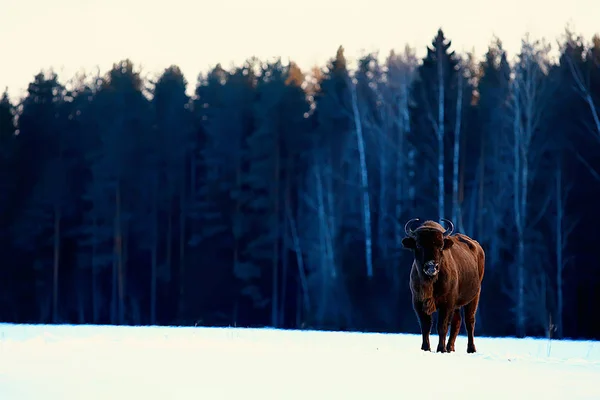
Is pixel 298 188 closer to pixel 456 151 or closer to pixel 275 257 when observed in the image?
pixel 275 257

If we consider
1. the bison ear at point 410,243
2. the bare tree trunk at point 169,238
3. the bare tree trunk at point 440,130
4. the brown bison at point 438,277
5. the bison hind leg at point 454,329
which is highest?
the bare tree trunk at point 440,130

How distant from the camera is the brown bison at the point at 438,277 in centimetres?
1129

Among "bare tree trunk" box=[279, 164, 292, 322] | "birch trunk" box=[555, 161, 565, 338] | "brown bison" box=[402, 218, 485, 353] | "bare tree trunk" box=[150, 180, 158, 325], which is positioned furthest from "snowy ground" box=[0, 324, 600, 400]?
"bare tree trunk" box=[150, 180, 158, 325]

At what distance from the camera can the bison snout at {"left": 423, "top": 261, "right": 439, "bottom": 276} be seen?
1101 centimetres

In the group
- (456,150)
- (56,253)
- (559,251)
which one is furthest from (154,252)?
(559,251)

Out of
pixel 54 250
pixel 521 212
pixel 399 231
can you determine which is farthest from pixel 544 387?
pixel 54 250

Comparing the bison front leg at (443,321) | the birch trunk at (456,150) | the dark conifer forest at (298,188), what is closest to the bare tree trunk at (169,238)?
the dark conifer forest at (298,188)

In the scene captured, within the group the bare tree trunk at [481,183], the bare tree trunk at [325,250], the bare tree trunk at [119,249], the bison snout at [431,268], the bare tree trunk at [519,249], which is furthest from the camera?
the bare tree trunk at [119,249]

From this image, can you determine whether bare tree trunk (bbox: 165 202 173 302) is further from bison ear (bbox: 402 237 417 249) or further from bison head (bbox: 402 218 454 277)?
bison head (bbox: 402 218 454 277)

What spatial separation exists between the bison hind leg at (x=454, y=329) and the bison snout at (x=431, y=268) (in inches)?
54.9

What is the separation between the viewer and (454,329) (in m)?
12.7

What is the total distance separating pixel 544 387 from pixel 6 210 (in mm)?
42892

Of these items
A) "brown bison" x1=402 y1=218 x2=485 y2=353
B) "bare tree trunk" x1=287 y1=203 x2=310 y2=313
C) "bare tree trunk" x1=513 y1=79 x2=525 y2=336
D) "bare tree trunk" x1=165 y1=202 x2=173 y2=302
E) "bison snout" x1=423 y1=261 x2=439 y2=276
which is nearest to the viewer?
"bison snout" x1=423 y1=261 x2=439 y2=276

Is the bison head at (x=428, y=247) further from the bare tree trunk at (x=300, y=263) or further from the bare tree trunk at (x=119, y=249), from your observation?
the bare tree trunk at (x=119, y=249)
